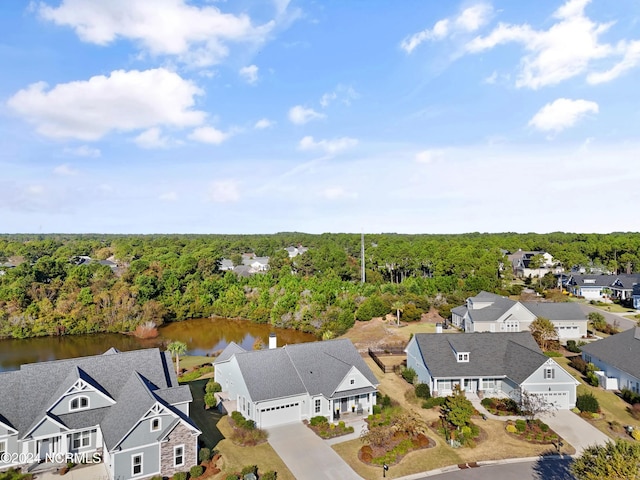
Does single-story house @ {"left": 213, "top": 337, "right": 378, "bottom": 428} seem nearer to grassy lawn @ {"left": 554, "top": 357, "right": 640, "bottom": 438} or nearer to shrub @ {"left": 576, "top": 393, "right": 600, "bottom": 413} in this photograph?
shrub @ {"left": 576, "top": 393, "right": 600, "bottom": 413}

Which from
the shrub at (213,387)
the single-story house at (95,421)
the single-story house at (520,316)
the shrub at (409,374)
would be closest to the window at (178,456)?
the single-story house at (95,421)

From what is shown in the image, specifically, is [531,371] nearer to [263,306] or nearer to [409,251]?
[263,306]

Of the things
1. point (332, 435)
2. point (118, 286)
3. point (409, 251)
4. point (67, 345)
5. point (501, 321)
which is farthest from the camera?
point (409, 251)

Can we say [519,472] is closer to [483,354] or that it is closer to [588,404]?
[588,404]

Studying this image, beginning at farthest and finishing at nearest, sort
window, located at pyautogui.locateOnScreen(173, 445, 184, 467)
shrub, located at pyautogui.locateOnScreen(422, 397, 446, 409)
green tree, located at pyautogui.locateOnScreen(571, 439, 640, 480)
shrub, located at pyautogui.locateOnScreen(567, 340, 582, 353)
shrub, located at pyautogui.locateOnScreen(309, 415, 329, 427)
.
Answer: shrub, located at pyautogui.locateOnScreen(567, 340, 582, 353) → shrub, located at pyautogui.locateOnScreen(422, 397, 446, 409) → shrub, located at pyautogui.locateOnScreen(309, 415, 329, 427) → window, located at pyautogui.locateOnScreen(173, 445, 184, 467) → green tree, located at pyautogui.locateOnScreen(571, 439, 640, 480)

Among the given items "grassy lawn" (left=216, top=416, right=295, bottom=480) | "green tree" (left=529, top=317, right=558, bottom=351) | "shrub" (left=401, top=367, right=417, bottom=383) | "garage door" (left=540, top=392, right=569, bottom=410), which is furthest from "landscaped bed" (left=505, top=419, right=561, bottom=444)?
"green tree" (left=529, top=317, right=558, bottom=351)

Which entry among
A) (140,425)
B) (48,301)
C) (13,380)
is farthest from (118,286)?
(140,425)

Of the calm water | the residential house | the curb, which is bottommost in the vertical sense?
the calm water
